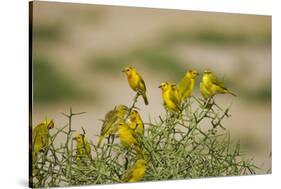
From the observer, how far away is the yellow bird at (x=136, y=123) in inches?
98.1

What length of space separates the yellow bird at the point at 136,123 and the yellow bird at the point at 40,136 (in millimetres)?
342

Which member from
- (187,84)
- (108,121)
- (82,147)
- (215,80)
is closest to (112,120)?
(108,121)

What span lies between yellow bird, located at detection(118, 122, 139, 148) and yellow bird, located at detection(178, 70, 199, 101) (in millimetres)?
276

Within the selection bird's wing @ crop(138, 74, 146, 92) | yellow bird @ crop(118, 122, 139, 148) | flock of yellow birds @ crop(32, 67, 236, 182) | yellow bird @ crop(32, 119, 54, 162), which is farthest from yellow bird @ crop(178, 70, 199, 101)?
yellow bird @ crop(32, 119, 54, 162)

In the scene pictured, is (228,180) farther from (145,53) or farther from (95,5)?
(95,5)

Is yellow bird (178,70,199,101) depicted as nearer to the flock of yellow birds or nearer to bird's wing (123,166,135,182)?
the flock of yellow birds

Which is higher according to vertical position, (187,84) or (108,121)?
(187,84)

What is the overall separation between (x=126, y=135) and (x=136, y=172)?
0.16 m

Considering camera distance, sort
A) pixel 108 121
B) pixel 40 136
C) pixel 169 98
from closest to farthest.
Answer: pixel 40 136
pixel 108 121
pixel 169 98

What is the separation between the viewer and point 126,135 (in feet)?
8.15

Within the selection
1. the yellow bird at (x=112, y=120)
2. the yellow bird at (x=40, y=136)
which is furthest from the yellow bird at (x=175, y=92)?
the yellow bird at (x=40, y=136)

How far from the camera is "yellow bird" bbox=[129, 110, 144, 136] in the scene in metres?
2.49

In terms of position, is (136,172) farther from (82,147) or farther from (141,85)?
(141,85)

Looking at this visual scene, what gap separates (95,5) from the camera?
7.95ft
